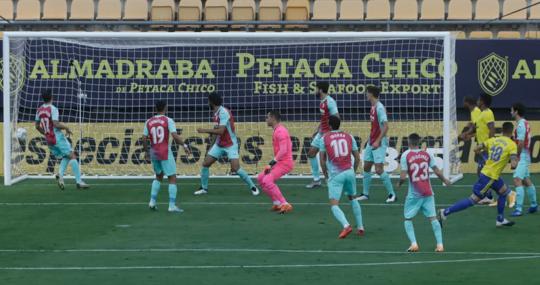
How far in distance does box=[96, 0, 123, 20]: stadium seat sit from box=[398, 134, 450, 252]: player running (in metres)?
16.1

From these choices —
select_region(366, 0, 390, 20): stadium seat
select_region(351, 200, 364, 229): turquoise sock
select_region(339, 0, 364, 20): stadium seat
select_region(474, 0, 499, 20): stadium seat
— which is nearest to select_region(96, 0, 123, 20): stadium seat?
select_region(339, 0, 364, 20): stadium seat

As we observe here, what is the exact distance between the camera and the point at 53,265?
13.3 m

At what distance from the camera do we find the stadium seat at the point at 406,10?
28.5 metres

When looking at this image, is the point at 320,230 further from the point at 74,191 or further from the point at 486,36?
the point at 486,36

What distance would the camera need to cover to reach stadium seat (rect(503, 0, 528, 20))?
93.7ft

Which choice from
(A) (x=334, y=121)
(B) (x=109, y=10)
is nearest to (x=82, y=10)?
(B) (x=109, y=10)

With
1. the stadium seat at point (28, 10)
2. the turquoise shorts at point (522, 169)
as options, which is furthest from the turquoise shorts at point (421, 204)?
the stadium seat at point (28, 10)

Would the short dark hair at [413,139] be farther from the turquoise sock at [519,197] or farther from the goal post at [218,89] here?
the goal post at [218,89]

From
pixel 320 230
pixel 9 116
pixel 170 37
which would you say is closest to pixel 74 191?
pixel 9 116

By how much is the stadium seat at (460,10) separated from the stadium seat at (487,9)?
0.24m

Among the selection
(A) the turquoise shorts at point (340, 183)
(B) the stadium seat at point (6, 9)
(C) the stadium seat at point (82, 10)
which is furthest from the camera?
(B) the stadium seat at point (6, 9)

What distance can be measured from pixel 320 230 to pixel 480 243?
2.55m

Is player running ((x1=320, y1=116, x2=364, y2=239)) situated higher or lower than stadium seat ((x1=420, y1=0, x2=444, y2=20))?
lower

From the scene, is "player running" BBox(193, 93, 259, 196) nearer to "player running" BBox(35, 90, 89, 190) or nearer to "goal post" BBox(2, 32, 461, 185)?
"player running" BBox(35, 90, 89, 190)
